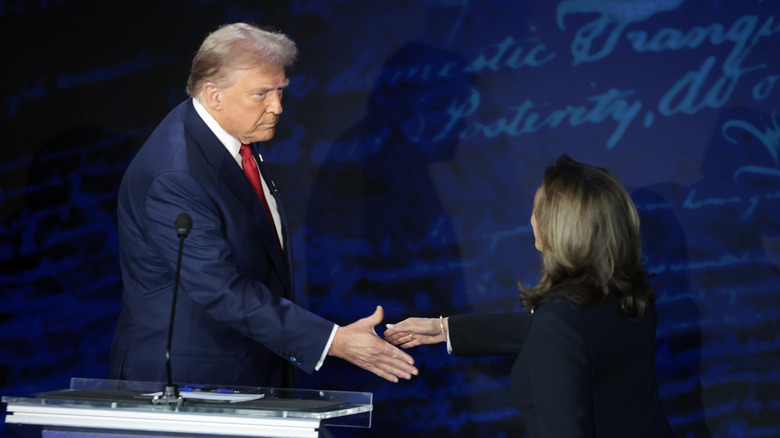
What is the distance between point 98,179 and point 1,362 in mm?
958

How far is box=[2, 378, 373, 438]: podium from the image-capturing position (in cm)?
156

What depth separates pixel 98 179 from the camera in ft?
12.4

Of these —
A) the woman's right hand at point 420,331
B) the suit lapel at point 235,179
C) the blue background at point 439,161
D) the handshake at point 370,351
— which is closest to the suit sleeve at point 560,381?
the handshake at point 370,351

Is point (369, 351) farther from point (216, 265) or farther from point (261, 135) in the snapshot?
point (261, 135)

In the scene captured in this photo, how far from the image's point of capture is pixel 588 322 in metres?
1.80

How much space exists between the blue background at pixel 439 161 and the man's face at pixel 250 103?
3.25ft

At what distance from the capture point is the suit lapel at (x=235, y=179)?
8.06 feet

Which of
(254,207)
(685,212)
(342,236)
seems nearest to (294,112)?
(342,236)

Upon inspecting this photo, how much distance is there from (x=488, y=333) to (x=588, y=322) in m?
0.93

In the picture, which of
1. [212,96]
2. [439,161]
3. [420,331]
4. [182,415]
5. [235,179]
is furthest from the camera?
[439,161]

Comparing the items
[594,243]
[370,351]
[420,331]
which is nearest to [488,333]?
[420,331]

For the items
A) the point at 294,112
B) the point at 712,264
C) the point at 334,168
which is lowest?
the point at 712,264

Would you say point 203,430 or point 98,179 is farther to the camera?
point 98,179

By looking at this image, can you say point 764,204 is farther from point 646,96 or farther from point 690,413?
point 690,413
